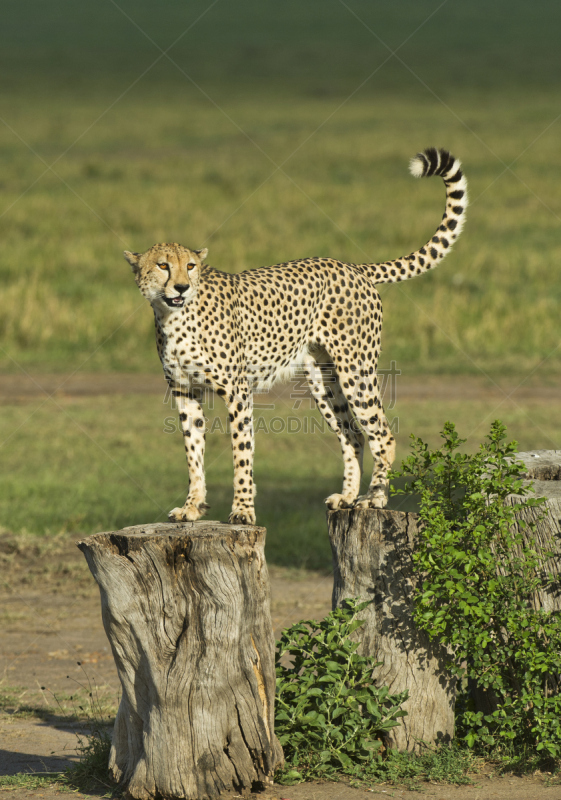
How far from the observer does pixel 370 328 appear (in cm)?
564

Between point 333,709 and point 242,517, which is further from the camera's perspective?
point 242,517

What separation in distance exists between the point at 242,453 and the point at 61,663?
2543mm

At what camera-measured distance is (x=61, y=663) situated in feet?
22.1

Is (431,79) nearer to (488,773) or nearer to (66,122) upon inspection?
(66,122)

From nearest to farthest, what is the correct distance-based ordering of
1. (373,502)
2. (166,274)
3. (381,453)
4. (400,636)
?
(400,636)
(166,274)
(373,502)
(381,453)

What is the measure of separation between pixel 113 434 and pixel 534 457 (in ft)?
25.6

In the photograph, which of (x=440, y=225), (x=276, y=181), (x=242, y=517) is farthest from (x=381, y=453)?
(x=276, y=181)

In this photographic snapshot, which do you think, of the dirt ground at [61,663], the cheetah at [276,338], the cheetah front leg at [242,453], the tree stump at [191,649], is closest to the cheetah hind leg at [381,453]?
the cheetah at [276,338]

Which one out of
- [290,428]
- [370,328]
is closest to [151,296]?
[370,328]

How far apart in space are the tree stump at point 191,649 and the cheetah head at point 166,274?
46.9 inches

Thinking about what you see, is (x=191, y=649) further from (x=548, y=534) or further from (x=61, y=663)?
(x=61, y=663)

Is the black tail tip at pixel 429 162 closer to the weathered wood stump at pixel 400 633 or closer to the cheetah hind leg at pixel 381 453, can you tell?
the cheetah hind leg at pixel 381 453

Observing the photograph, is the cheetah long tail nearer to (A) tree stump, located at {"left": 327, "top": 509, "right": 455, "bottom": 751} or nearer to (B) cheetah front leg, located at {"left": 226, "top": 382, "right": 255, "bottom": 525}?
(B) cheetah front leg, located at {"left": 226, "top": 382, "right": 255, "bottom": 525}

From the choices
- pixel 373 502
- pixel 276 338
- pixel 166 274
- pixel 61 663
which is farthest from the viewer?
pixel 61 663
